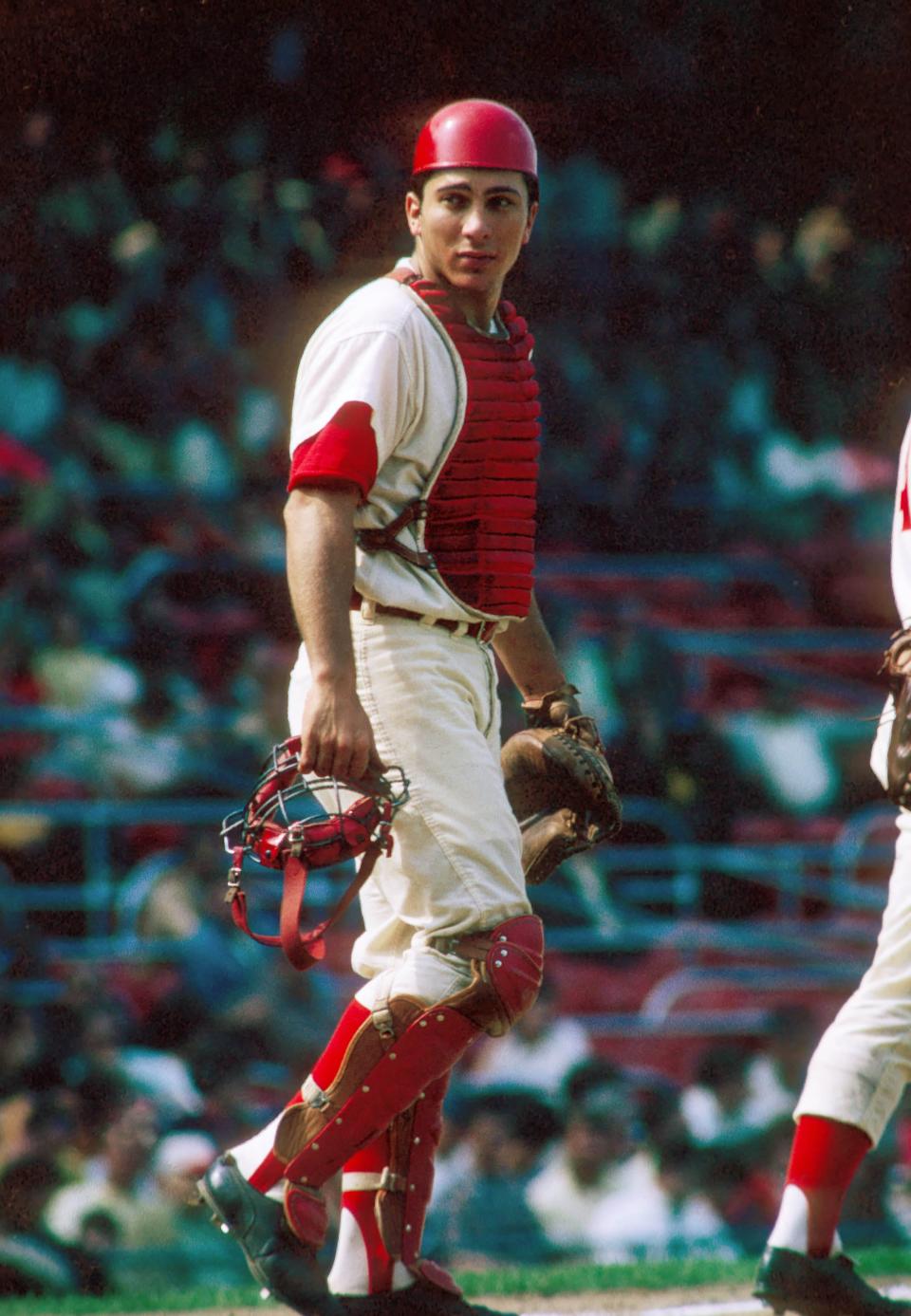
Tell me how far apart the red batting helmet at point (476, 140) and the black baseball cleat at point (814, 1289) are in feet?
5.81

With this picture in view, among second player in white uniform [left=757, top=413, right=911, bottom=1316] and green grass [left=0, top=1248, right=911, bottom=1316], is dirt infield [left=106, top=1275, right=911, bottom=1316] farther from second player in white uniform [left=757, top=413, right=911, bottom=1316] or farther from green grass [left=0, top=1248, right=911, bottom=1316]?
second player in white uniform [left=757, top=413, right=911, bottom=1316]

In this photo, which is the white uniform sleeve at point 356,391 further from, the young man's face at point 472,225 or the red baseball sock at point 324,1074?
the red baseball sock at point 324,1074

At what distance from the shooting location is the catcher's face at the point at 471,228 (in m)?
2.89

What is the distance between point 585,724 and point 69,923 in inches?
96.3

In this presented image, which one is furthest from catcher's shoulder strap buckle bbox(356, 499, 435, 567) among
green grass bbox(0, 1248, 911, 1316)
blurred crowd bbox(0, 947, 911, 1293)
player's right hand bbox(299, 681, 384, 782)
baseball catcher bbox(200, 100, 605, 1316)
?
blurred crowd bbox(0, 947, 911, 1293)

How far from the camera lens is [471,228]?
2875 mm

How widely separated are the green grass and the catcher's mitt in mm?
1646

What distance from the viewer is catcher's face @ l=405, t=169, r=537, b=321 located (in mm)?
2887

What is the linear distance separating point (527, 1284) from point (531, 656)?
1.62 meters

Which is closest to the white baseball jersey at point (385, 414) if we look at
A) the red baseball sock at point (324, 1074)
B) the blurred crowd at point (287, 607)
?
the red baseball sock at point (324, 1074)

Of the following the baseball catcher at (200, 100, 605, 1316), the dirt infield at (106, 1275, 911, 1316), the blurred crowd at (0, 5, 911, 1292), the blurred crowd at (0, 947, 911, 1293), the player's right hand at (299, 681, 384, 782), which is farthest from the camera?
the blurred crowd at (0, 5, 911, 1292)

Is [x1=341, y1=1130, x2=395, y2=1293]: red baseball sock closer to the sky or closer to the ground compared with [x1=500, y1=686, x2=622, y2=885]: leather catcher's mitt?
closer to the ground

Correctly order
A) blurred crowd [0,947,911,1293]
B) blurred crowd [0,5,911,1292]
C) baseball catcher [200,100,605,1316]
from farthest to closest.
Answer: blurred crowd [0,5,911,1292]
blurred crowd [0,947,911,1293]
baseball catcher [200,100,605,1316]

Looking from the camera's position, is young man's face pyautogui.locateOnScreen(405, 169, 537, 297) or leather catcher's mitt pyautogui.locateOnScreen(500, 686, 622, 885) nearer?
young man's face pyautogui.locateOnScreen(405, 169, 537, 297)
